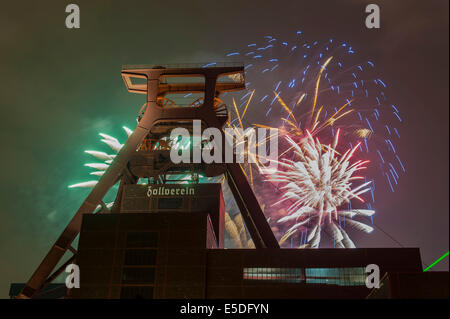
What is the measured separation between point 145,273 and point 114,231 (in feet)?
12.0

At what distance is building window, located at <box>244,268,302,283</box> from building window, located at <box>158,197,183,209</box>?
27.0 feet

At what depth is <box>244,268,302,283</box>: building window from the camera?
30469 millimetres

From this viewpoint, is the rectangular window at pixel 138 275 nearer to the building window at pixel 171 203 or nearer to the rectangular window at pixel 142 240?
the rectangular window at pixel 142 240

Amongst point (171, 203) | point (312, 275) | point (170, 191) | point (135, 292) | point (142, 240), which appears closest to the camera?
point (135, 292)

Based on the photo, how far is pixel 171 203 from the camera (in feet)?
119

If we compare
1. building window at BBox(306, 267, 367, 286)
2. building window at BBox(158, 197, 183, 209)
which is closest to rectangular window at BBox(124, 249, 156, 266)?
building window at BBox(158, 197, 183, 209)

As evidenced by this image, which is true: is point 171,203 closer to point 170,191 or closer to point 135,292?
point 170,191

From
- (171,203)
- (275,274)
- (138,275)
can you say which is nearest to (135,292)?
(138,275)

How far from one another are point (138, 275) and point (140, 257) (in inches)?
45.7

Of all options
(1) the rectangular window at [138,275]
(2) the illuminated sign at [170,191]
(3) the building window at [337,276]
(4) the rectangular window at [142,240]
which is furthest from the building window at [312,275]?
(2) the illuminated sign at [170,191]

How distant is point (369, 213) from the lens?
3797 cm

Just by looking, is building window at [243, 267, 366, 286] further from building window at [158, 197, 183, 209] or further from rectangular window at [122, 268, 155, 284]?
building window at [158, 197, 183, 209]
